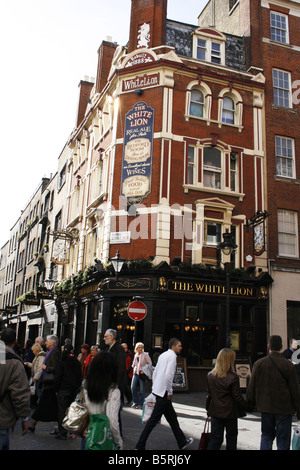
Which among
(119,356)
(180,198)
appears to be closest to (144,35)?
(180,198)

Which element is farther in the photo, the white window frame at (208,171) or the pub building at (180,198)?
the white window frame at (208,171)

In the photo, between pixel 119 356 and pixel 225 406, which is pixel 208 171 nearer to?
pixel 119 356

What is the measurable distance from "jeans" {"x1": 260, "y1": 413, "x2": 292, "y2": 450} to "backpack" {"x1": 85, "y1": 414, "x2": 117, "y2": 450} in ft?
7.68

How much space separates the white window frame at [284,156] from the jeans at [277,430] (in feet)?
54.3

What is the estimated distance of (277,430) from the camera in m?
5.95

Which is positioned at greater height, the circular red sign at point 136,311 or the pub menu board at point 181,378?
the circular red sign at point 136,311

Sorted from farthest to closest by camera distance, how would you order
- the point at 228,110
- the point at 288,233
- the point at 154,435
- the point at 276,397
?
the point at 228,110 → the point at 288,233 → the point at 154,435 → the point at 276,397

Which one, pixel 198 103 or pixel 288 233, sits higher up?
pixel 198 103

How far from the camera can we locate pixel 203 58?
70.3ft

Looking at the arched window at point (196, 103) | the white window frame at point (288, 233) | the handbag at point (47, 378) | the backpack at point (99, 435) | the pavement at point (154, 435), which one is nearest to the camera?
the backpack at point (99, 435)

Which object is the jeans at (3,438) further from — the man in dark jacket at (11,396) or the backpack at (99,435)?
the backpack at (99,435)

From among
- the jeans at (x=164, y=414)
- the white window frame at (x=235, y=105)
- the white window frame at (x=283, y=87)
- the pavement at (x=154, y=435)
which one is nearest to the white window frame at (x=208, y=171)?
the white window frame at (x=235, y=105)

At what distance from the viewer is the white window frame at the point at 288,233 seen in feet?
66.0

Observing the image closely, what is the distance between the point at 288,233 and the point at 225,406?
1554cm
